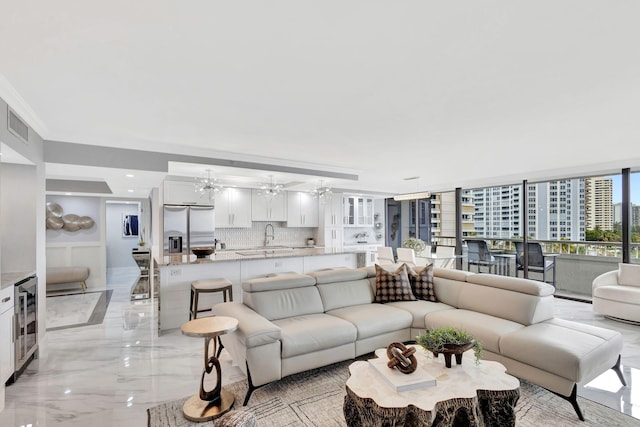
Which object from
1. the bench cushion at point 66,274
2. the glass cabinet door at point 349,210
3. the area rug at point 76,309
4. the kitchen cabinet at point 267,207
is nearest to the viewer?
the area rug at point 76,309

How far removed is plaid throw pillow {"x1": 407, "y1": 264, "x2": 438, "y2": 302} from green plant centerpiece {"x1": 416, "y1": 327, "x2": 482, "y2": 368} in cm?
179

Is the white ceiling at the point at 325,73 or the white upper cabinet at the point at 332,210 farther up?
the white ceiling at the point at 325,73

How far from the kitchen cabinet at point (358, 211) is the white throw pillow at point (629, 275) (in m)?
5.43

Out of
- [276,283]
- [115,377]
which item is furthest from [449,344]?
[115,377]

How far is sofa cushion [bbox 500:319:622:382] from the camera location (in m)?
2.37

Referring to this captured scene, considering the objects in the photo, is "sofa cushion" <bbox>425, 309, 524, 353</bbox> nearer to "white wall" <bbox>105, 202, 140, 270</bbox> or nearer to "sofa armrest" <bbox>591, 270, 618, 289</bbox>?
"sofa armrest" <bbox>591, 270, 618, 289</bbox>

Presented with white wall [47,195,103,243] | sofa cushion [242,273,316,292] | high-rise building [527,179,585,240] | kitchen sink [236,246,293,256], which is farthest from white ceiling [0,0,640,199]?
white wall [47,195,103,243]

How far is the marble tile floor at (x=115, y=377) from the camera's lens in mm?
2424

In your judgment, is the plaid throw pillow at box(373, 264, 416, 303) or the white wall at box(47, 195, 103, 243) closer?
the plaid throw pillow at box(373, 264, 416, 303)

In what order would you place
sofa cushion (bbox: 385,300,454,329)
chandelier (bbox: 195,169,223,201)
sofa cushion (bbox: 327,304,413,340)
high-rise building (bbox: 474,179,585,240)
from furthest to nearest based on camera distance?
high-rise building (bbox: 474,179,585,240)
chandelier (bbox: 195,169,223,201)
sofa cushion (bbox: 385,300,454,329)
sofa cushion (bbox: 327,304,413,340)

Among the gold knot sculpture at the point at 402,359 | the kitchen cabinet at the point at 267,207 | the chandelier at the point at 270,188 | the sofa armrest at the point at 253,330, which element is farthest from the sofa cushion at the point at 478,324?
the kitchen cabinet at the point at 267,207

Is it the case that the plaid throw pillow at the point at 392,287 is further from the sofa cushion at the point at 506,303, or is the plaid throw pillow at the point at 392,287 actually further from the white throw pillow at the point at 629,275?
the white throw pillow at the point at 629,275

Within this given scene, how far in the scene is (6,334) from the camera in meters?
2.72

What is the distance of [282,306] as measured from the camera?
3.38m
